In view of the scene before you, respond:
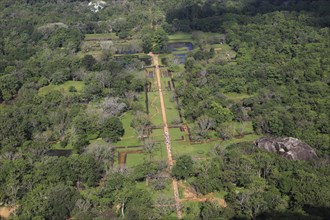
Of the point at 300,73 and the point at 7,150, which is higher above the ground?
the point at 300,73

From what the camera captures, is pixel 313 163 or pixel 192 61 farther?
pixel 192 61

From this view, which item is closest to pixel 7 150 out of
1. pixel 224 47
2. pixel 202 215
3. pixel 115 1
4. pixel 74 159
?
pixel 74 159

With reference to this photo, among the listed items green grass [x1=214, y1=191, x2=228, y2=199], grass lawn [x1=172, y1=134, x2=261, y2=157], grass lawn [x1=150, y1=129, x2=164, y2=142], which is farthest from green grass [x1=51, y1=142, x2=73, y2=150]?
green grass [x1=214, y1=191, x2=228, y2=199]

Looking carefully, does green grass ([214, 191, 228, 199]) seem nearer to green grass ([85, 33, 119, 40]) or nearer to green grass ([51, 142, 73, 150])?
green grass ([51, 142, 73, 150])

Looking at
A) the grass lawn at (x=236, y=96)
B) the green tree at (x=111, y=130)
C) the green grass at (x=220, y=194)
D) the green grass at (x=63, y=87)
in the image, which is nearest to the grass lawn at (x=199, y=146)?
the green grass at (x=220, y=194)

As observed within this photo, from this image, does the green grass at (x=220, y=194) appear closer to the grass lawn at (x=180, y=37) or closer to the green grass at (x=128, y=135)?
the green grass at (x=128, y=135)

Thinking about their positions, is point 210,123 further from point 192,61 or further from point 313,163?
point 192,61

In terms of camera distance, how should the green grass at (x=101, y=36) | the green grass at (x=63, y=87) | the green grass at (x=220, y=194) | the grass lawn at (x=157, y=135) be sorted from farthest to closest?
the green grass at (x=101, y=36) < the green grass at (x=63, y=87) < the grass lawn at (x=157, y=135) < the green grass at (x=220, y=194)
